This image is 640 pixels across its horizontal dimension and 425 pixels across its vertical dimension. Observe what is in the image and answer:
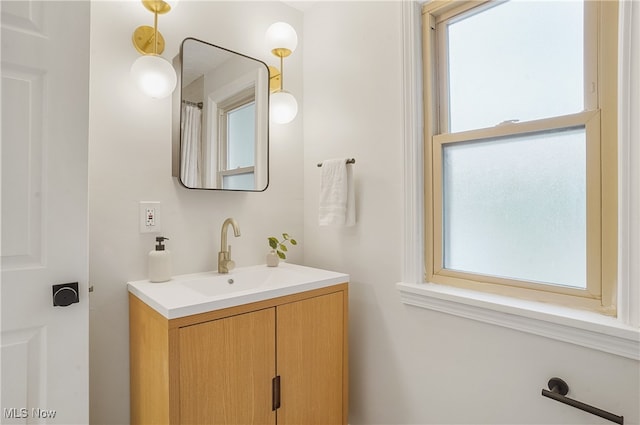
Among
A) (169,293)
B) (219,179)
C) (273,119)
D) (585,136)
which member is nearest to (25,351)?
(169,293)

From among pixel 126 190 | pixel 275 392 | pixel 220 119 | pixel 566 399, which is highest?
pixel 220 119

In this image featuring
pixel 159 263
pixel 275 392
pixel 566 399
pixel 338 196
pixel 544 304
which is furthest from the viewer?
pixel 338 196

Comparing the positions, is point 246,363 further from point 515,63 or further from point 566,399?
point 515,63

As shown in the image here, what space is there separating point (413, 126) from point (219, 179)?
0.89 metres

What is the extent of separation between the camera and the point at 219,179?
5.08ft

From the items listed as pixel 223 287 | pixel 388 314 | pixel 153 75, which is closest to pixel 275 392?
pixel 223 287

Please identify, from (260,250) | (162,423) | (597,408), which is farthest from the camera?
(260,250)

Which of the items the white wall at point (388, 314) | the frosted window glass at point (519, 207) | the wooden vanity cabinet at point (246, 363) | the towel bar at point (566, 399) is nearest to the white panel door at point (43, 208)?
the wooden vanity cabinet at point (246, 363)

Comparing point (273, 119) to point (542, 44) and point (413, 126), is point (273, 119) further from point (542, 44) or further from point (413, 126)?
point (542, 44)

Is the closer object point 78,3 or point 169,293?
point 78,3

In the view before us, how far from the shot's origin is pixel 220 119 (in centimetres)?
155

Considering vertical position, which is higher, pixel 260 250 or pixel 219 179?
pixel 219 179

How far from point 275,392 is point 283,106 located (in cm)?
128

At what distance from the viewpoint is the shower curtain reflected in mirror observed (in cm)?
146
